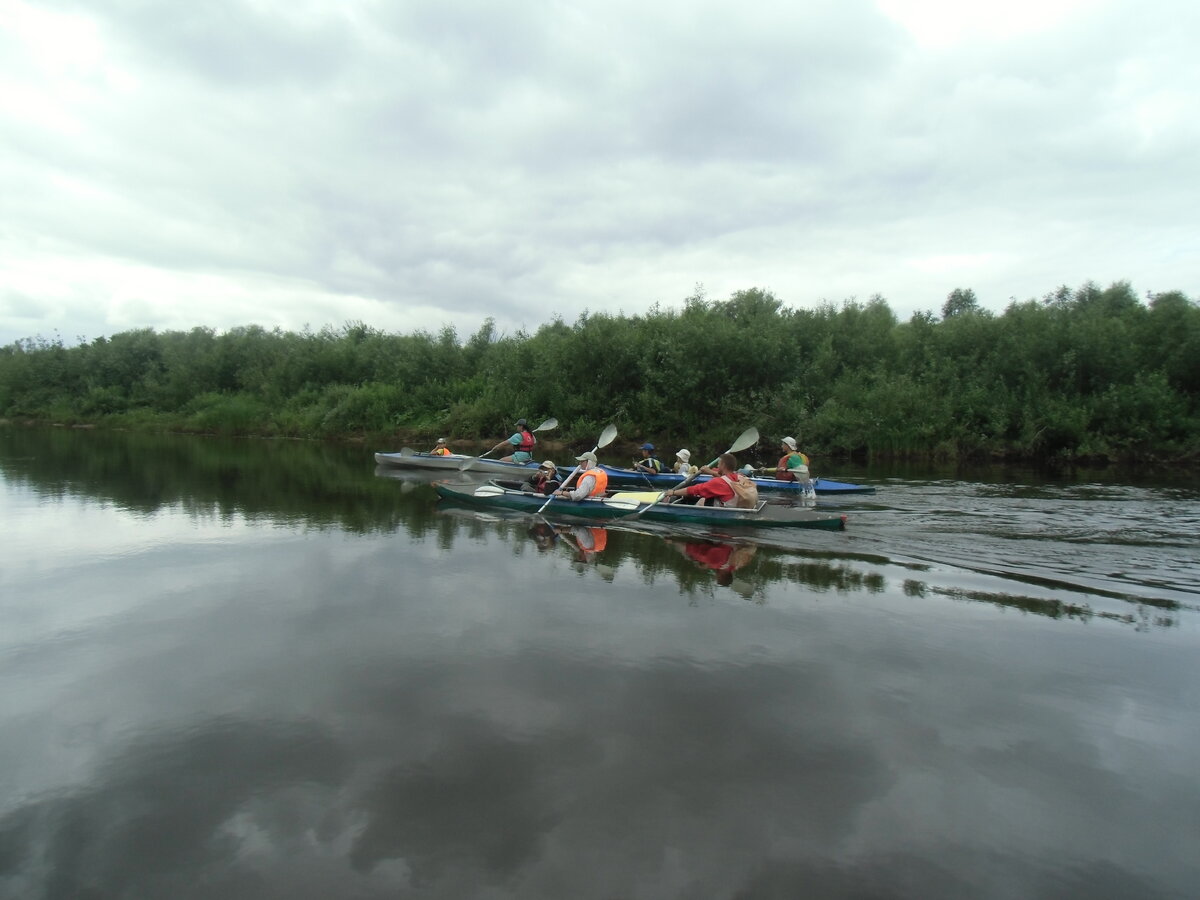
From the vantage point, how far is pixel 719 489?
13477 mm

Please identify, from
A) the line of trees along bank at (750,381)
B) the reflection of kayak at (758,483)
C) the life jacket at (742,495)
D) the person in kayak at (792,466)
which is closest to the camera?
the life jacket at (742,495)

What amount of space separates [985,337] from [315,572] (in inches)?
1191

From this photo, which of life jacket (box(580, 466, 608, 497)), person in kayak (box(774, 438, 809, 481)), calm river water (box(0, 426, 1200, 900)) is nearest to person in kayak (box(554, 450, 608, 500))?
life jacket (box(580, 466, 608, 497))

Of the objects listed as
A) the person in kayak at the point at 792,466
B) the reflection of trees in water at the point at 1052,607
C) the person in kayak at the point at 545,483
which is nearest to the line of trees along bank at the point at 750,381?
the person in kayak at the point at 792,466

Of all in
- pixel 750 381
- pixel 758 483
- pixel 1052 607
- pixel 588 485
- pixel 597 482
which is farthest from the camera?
pixel 750 381

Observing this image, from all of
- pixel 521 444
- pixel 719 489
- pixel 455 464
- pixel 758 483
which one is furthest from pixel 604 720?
pixel 455 464

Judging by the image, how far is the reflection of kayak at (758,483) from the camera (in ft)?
56.5

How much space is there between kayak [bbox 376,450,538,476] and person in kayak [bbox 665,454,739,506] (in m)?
8.99

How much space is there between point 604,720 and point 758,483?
41.1 ft

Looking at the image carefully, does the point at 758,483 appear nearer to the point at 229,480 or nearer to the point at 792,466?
the point at 792,466

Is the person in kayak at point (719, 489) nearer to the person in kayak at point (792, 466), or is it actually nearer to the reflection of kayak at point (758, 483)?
the reflection of kayak at point (758, 483)

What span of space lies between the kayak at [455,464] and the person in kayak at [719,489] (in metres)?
8.99

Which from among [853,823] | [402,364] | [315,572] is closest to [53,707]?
[315,572]

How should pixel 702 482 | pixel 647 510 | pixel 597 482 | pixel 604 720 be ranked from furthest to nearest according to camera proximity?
pixel 597 482
pixel 702 482
pixel 647 510
pixel 604 720
